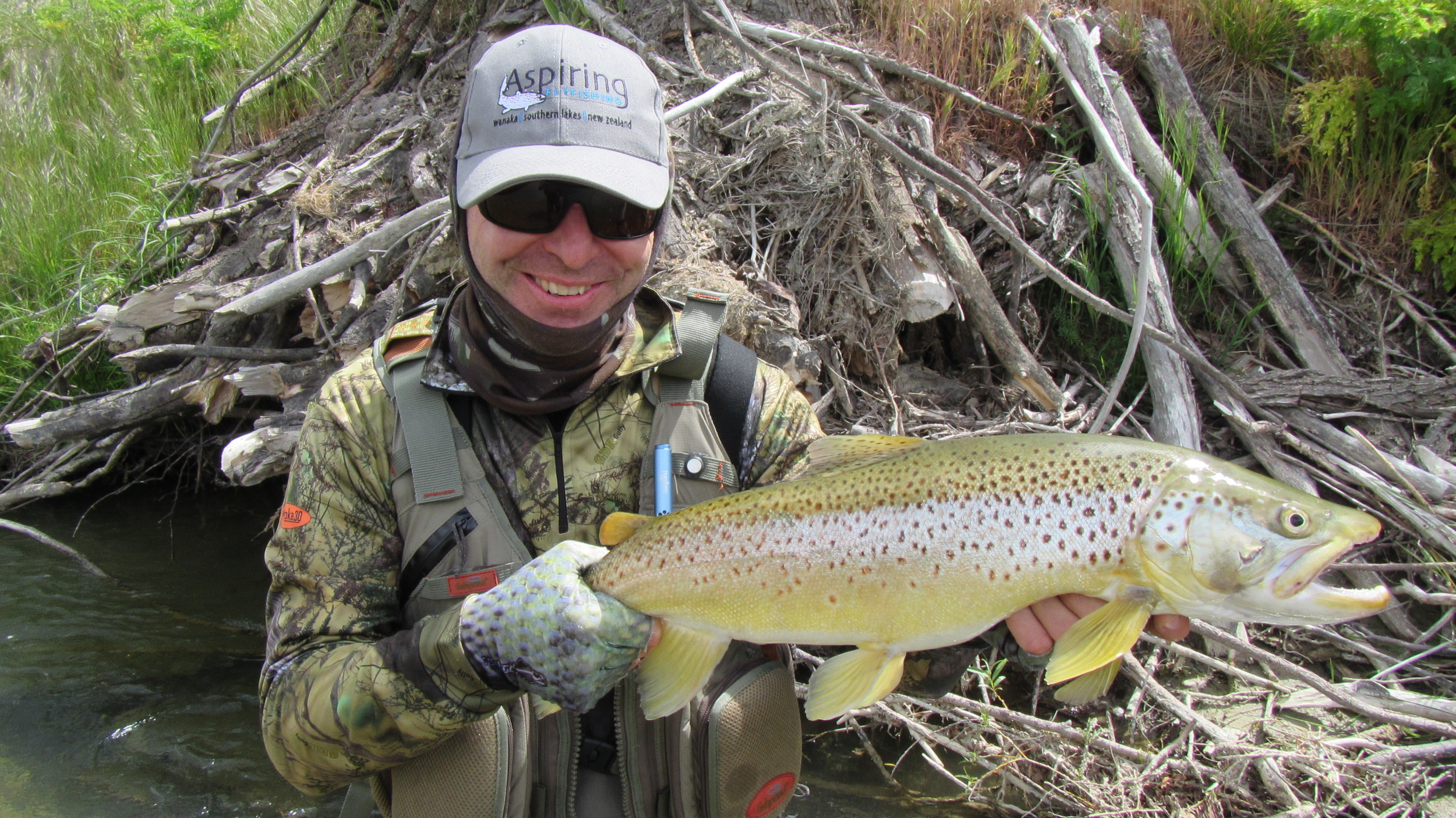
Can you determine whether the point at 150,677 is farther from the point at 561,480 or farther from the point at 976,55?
the point at 976,55

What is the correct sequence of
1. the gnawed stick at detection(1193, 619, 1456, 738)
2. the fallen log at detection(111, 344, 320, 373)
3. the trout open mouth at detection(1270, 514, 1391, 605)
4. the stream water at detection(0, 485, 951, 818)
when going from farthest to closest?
1. the fallen log at detection(111, 344, 320, 373)
2. the stream water at detection(0, 485, 951, 818)
3. the gnawed stick at detection(1193, 619, 1456, 738)
4. the trout open mouth at detection(1270, 514, 1391, 605)

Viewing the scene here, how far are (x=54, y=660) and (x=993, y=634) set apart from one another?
17.8 ft

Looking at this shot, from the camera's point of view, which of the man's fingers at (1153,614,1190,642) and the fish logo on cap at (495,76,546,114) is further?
the fish logo on cap at (495,76,546,114)

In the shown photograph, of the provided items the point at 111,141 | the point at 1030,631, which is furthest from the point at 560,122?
the point at 111,141

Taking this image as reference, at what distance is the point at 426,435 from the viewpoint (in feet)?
7.66

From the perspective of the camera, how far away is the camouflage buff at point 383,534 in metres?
2.08

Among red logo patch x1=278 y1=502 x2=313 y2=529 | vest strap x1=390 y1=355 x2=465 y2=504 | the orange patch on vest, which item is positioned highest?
the orange patch on vest

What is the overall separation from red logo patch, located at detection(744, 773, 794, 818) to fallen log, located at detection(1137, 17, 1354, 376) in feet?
11.8

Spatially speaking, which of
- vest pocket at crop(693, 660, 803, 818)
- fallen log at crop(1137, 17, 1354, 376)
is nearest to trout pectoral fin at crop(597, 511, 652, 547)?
vest pocket at crop(693, 660, 803, 818)

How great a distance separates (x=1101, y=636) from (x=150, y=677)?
518 centimetres

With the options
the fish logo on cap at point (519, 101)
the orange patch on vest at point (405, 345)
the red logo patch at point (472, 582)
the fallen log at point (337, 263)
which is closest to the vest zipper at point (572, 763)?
the red logo patch at point (472, 582)

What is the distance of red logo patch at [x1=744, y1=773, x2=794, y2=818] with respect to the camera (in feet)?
7.93

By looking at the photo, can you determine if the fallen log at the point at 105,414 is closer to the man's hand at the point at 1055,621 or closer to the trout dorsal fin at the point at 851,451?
the trout dorsal fin at the point at 851,451

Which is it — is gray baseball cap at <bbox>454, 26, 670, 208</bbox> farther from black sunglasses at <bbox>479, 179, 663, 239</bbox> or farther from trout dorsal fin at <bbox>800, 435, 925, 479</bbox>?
trout dorsal fin at <bbox>800, 435, 925, 479</bbox>
